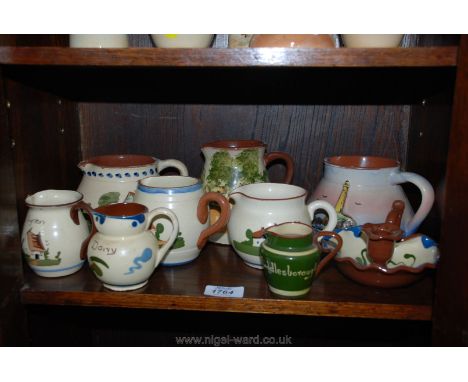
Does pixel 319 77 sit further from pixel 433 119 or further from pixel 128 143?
pixel 128 143

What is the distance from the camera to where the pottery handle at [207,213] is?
0.77 meters

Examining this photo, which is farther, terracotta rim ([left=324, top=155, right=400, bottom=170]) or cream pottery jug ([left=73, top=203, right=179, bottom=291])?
terracotta rim ([left=324, top=155, right=400, bottom=170])

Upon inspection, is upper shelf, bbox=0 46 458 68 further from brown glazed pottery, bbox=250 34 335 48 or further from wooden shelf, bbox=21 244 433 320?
wooden shelf, bbox=21 244 433 320

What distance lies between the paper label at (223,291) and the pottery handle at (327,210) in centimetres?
17

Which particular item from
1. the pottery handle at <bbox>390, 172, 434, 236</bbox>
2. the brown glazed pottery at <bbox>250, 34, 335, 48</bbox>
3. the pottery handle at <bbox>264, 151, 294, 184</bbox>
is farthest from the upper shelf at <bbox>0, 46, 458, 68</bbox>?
the pottery handle at <bbox>264, 151, 294, 184</bbox>

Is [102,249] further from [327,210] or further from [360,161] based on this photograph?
[360,161]

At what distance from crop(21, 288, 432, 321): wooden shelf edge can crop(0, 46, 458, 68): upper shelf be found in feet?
1.08

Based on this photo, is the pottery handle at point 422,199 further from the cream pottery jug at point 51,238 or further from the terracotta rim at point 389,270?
the cream pottery jug at point 51,238

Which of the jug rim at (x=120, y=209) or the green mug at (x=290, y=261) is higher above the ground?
the jug rim at (x=120, y=209)

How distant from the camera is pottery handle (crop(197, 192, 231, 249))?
2.53ft

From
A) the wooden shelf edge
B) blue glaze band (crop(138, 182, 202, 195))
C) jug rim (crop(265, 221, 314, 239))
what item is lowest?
the wooden shelf edge

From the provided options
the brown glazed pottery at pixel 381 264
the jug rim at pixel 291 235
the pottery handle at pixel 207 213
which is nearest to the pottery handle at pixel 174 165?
the pottery handle at pixel 207 213

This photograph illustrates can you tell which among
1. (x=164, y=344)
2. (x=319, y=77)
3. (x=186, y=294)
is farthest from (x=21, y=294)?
(x=319, y=77)

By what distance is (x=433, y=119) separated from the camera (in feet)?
2.60
